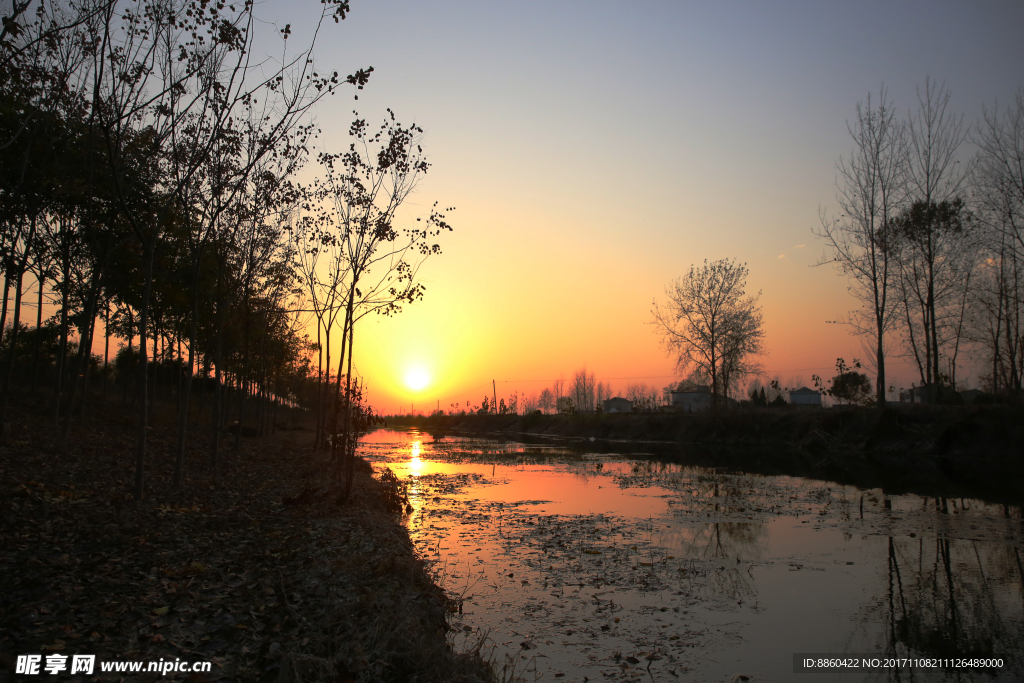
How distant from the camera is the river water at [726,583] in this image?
6668mm

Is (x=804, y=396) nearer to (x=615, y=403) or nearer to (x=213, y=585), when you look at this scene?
(x=615, y=403)

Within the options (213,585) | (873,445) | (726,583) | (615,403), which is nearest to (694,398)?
(615,403)

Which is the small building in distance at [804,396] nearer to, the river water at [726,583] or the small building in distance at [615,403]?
the small building in distance at [615,403]

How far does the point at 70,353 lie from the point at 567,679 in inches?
1777

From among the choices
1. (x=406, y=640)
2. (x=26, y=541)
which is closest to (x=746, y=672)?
(x=406, y=640)

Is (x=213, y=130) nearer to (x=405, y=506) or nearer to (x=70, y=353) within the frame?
(x=405, y=506)

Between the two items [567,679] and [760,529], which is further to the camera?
[760,529]

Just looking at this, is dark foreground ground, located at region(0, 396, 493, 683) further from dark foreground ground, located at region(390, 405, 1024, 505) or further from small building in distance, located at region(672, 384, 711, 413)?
small building in distance, located at region(672, 384, 711, 413)

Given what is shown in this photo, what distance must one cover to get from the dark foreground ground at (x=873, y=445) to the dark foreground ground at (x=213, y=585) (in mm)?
18357

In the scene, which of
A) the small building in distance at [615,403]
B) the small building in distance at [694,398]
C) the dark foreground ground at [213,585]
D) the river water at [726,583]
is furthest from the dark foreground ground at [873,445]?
the small building in distance at [615,403]

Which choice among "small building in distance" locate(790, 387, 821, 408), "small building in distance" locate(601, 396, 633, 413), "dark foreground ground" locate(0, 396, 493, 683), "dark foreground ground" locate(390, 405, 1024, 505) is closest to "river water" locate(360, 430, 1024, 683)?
"dark foreground ground" locate(0, 396, 493, 683)

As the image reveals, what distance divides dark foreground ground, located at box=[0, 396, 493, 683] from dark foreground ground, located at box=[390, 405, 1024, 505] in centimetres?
1836

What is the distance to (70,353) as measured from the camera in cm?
3897

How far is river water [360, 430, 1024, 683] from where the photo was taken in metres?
6.67
